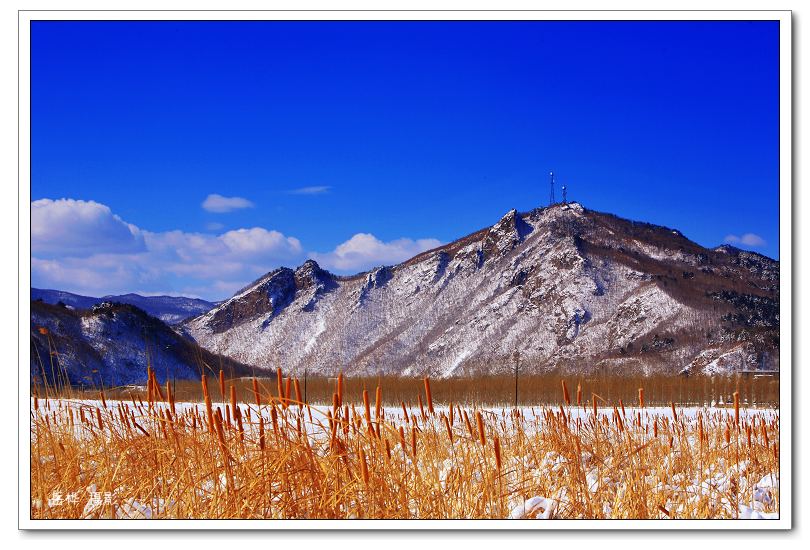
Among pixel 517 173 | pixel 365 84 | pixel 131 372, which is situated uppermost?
pixel 365 84

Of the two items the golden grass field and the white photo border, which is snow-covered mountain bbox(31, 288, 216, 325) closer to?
the white photo border

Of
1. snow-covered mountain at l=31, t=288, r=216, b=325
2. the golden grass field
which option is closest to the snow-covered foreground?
the golden grass field

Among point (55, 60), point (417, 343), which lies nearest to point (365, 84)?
point (55, 60)

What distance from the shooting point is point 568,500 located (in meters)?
3.49

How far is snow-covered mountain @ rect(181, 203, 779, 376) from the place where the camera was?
21.9 m

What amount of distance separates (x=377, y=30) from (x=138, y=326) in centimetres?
1857

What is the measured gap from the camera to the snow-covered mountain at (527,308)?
21.9 meters

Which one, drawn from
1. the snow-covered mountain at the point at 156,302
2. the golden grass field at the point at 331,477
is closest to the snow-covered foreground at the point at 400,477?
the golden grass field at the point at 331,477

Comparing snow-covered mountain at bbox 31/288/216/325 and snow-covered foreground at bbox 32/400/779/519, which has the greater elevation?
snow-covered mountain at bbox 31/288/216/325

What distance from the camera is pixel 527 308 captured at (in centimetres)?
3884
